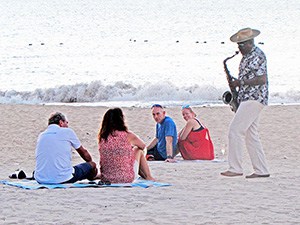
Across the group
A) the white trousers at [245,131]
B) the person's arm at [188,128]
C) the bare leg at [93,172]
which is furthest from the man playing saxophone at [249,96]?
the person's arm at [188,128]

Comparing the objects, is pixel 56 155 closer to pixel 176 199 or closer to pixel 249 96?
pixel 176 199

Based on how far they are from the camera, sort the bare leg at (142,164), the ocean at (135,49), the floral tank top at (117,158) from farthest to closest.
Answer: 1. the ocean at (135,49)
2. the bare leg at (142,164)
3. the floral tank top at (117,158)

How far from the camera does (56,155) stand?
394 inches

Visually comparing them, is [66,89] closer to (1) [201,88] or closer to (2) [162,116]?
(1) [201,88]

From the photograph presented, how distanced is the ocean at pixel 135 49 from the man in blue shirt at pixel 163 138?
528 inches

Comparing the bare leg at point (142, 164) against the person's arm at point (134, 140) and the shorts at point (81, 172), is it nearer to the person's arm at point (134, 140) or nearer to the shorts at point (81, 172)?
the person's arm at point (134, 140)

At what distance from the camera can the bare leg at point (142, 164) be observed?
10414 millimetres

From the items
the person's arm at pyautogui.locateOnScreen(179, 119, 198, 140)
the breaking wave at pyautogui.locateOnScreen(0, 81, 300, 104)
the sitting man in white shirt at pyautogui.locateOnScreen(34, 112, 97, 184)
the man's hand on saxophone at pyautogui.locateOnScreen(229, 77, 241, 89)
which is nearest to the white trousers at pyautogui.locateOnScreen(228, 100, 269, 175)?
the man's hand on saxophone at pyautogui.locateOnScreen(229, 77, 241, 89)

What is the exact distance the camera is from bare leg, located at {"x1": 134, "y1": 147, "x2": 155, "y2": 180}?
10.4 m

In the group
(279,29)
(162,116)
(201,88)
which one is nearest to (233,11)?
(279,29)

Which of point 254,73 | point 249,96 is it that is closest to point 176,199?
point 249,96

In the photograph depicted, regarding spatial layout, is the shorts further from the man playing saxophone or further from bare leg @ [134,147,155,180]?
the man playing saxophone

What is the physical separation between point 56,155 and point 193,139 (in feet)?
10.5

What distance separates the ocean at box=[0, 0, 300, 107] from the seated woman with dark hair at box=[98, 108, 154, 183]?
16238 millimetres
